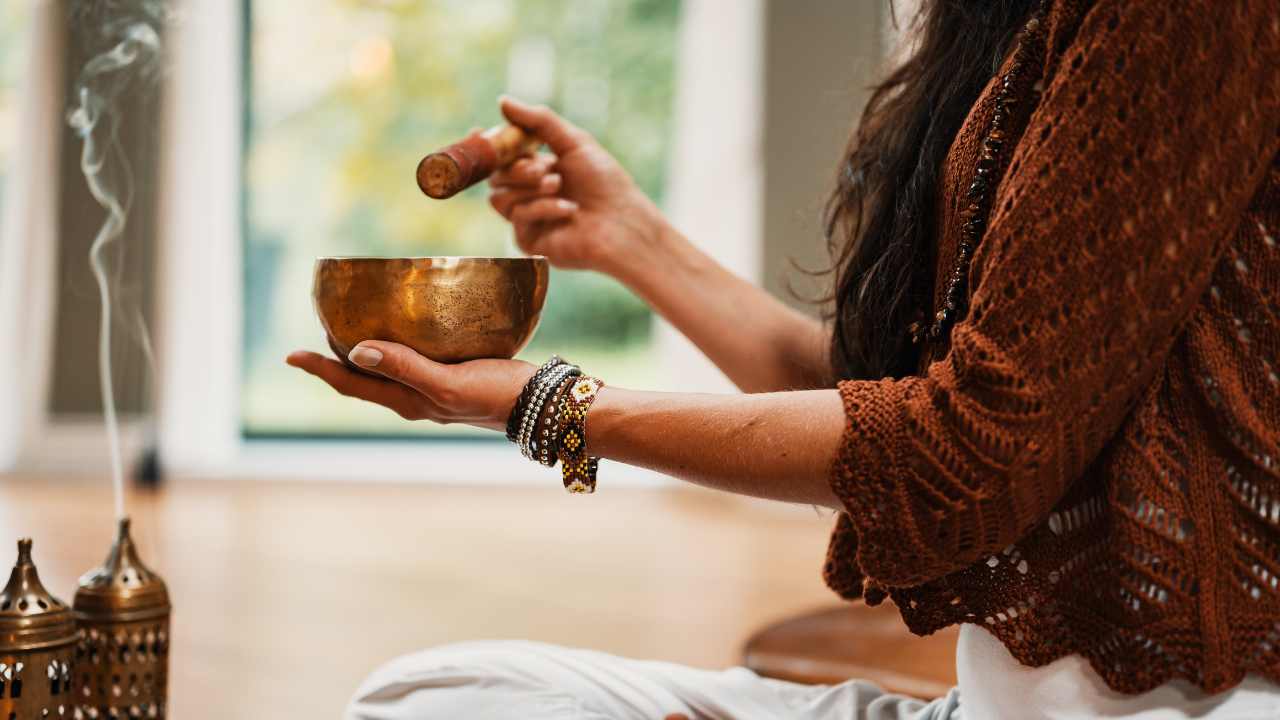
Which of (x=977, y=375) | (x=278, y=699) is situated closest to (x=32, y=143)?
(x=278, y=699)

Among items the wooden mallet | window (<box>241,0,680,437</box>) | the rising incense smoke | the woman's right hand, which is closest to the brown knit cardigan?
the wooden mallet

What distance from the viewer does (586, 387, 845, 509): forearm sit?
0.86m

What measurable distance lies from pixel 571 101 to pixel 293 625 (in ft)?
9.65

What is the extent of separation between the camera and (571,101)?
5.00 metres

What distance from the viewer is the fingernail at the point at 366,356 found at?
0.98 metres

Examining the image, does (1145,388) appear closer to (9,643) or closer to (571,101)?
(9,643)

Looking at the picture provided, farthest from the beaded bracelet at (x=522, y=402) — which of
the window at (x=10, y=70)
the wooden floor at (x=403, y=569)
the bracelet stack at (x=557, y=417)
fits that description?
the window at (x=10, y=70)

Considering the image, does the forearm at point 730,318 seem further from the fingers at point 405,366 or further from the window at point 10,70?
the window at point 10,70

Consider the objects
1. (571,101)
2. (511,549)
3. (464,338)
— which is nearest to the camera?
(464,338)

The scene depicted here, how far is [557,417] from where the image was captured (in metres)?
0.94

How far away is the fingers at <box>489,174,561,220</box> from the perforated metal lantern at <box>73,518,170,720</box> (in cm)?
50

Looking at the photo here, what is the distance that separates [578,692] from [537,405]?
0.34 m

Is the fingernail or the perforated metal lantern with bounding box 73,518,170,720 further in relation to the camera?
the perforated metal lantern with bounding box 73,518,170,720

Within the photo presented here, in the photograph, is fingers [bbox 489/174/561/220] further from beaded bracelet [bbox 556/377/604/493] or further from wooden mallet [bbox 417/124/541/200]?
beaded bracelet [bbox 556/377/604/493]
